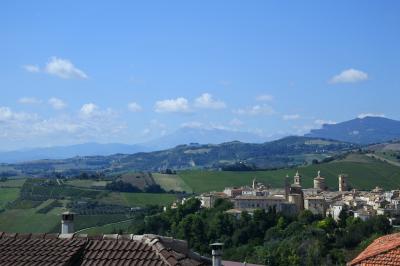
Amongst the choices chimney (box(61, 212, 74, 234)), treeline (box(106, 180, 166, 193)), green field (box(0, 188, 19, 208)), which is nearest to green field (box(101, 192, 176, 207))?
treeline (box(106, 180, 166, 193))

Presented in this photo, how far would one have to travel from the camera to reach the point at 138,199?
105 metres

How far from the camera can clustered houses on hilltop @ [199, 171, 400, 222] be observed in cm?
7600

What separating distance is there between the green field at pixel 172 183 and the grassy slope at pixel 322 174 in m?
1.08

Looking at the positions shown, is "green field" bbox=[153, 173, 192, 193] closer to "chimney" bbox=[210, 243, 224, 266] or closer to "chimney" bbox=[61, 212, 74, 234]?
"chimney" bbox=[61, 212, 74, 234]

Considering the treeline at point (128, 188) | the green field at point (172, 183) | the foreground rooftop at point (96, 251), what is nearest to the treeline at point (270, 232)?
the treeline at point (128, 188)

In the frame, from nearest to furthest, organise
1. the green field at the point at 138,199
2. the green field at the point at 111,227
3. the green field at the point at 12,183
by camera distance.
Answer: the green field at the point at 111,227 → the green field at the point at 138,199 → the green field at the point at 12,183

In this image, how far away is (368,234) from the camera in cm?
6200

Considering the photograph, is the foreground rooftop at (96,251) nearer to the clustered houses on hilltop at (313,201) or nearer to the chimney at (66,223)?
the chimney at (66,223)

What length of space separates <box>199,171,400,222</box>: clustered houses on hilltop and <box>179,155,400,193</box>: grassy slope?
53.4 feet

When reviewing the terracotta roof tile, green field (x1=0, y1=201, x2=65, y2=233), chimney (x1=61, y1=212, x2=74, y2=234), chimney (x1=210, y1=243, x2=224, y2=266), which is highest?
chimney (x1=61, y1=212, x2=74, y2=234)

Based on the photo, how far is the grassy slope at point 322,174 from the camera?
359 feet

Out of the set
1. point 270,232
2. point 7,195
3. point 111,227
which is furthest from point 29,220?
point 270,232

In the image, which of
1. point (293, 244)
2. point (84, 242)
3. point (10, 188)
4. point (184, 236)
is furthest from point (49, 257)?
point (10, 188)

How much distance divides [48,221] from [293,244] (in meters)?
32.4
